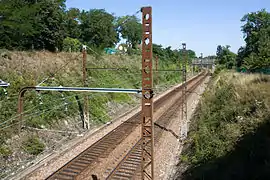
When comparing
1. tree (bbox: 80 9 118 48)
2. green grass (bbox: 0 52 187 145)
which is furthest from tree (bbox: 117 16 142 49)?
green grass (bbox: 0 52 187 145)

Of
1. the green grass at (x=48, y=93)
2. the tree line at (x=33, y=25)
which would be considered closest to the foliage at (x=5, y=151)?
the green grass at (x=48, y=93)

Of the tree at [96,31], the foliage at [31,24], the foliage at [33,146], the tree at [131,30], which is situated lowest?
the foliage at [33,146]

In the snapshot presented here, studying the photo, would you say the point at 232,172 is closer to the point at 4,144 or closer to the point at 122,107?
the point at 4,144

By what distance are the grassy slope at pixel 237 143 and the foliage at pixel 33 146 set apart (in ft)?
24.4

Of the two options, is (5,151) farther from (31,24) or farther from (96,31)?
(96,31)

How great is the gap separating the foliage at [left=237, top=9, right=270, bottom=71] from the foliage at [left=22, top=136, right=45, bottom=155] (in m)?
25.7

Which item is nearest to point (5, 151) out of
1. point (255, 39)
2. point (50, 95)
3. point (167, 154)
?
point (50, 95)

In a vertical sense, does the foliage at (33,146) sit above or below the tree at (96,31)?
below

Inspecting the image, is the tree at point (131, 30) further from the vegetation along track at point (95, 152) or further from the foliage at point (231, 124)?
the foliage at point (231, 124)

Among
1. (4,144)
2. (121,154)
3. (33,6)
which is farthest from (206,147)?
(33,6)

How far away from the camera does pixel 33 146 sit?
1225 centimetres

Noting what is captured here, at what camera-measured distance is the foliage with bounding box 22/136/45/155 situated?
12039 millimetres

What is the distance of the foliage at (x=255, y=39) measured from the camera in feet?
103

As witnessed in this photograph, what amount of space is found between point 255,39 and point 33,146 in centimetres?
4342
